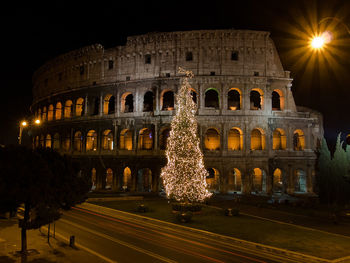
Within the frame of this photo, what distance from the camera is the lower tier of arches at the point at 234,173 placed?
105 feet

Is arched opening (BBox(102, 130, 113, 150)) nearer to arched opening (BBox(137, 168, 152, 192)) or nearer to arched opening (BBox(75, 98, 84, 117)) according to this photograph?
arched opening (BBox(75, 98, 84, 117))

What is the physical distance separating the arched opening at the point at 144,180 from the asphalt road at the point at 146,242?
50.5 ft

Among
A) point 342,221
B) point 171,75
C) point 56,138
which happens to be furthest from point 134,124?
point 342,221

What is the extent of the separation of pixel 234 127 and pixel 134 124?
12.1 metres

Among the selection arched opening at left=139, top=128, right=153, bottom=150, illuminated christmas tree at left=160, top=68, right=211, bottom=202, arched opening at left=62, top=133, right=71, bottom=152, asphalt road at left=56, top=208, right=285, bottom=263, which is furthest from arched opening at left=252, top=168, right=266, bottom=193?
arched opening at left=62, top=133, right=71, bottom=152

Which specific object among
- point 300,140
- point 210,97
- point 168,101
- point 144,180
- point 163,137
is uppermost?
point 210,97

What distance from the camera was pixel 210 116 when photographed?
107 ft

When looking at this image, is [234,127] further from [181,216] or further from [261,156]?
[181,216]

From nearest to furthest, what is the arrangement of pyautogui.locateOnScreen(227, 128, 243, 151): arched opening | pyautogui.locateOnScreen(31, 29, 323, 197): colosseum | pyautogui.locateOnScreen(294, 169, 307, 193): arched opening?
pyautogui.locateOnScreen(31, 29, 323, 197): colosseum < pyautogui.locateOnScreen(294, 169, 307, 193): arched opening < pyautogui.locateOnScreen(227, 128, 243, 151): arched opening

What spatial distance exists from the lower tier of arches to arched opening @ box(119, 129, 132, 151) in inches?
75.9

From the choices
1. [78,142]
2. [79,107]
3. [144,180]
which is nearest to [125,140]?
[144,180]

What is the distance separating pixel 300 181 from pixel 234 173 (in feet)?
26.5

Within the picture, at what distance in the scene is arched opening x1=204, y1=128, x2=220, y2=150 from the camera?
114ft

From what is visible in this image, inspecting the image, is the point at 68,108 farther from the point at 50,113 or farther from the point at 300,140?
the point at 300,140
